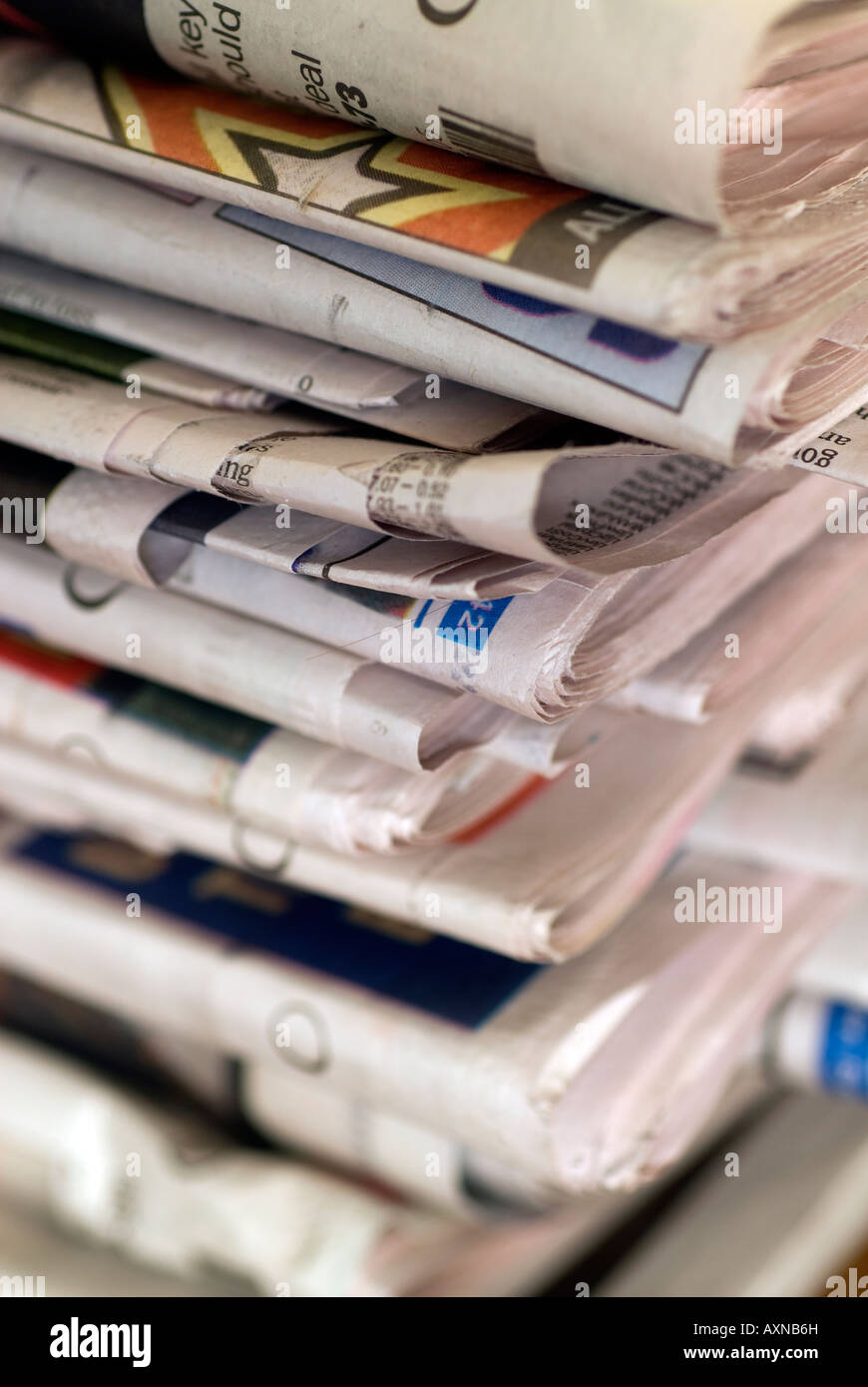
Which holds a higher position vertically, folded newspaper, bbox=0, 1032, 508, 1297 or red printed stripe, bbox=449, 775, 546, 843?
red printed stripe, bbox=449, 775, 546, 843

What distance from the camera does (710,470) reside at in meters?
0.30

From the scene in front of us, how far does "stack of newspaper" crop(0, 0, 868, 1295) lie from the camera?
9.3 inches

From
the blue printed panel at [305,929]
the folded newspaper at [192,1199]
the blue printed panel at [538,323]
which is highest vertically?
the blue printed panel at [538,323]

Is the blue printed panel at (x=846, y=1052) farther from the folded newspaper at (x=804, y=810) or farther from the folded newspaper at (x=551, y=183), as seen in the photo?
the folded newspaper at (x=551, y=183)

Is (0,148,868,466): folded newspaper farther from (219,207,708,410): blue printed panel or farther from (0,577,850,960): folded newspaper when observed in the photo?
(0,577,850,960): folded newspaper

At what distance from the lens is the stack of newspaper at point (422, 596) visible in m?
0.24

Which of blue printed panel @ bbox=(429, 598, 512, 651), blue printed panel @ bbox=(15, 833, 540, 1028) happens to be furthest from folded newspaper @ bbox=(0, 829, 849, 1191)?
blue printed panel @ bbox=(429, 598, 512, 651)

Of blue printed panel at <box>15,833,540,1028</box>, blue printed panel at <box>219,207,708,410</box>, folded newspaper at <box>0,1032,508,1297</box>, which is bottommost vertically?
folded newspaper at <box>0,1032,508,1297</box>

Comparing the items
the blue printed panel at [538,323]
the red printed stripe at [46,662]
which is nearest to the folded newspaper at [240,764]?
the red printed stripe at [46,662]

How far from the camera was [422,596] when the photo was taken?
0.25m
